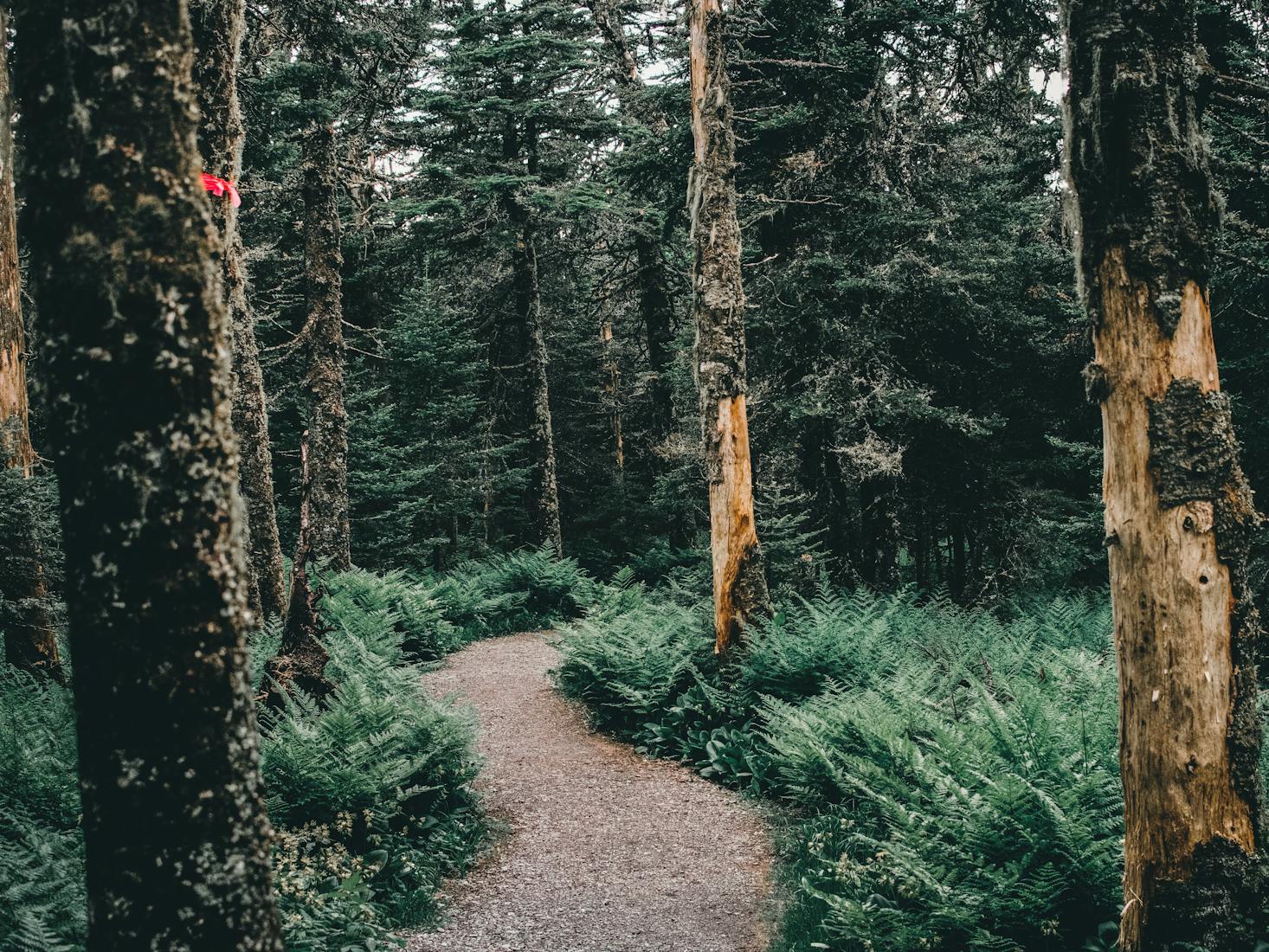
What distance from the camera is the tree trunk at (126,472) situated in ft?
6.95

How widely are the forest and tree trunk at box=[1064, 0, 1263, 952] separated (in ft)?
0.06

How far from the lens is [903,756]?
585 centimetres

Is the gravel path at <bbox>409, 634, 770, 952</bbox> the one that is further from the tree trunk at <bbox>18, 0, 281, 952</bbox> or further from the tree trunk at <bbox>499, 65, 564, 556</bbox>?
the tree trunk at <bbox>499, 65, 564, 556</bbox>

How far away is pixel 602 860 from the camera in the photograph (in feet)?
20.8

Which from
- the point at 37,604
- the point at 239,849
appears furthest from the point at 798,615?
the point at 239,849

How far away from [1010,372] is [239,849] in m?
14.0

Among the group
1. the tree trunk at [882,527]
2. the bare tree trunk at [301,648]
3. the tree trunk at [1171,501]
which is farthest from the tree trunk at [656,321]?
the tree trunk at [1171,501]

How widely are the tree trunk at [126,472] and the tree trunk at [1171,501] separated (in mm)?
3505

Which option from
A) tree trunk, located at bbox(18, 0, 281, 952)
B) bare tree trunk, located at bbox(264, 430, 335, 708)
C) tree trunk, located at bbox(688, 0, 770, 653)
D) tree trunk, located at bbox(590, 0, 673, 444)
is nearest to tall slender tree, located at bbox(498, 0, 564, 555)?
tree trunk, located at bbox(590, 0, 673, 444)

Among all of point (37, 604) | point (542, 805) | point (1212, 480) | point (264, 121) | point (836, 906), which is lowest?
point (542, 805)

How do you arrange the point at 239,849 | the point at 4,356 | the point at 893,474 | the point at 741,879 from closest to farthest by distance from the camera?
the point at 239,849 < the point at 741,879 < the point at 4,356 < the point at 893,474

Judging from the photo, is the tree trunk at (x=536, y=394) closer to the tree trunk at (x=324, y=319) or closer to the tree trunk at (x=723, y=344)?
the tree trunk at (x=324, y=319)

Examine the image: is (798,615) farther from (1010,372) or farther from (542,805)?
(1010,372)

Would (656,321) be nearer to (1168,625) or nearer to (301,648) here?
(301,648)
